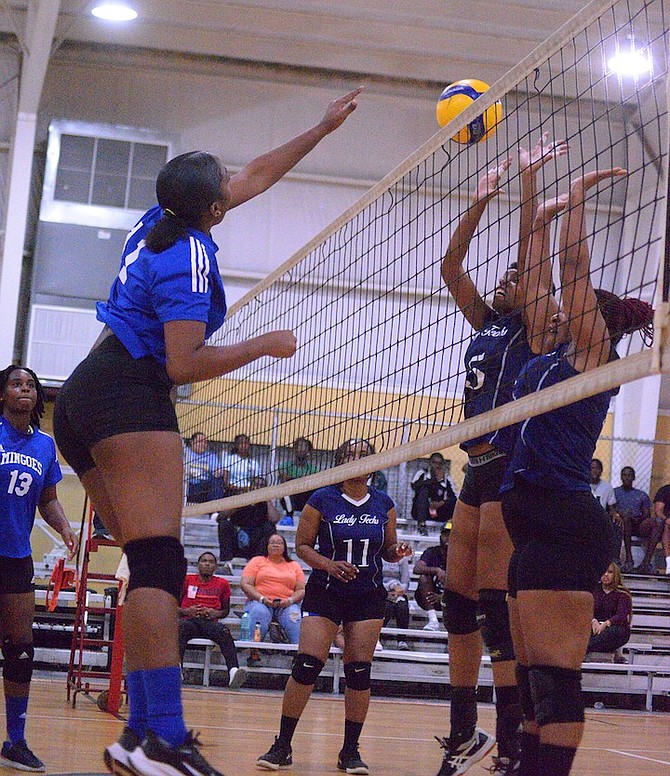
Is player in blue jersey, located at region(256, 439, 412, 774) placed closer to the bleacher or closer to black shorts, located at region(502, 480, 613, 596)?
black shorts, located at region(502, 480, 613, 596)

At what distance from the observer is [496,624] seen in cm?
507

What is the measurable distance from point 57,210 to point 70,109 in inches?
76.5

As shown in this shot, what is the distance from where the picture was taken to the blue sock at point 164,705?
3102 mm

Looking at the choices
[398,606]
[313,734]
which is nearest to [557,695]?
[313,734]

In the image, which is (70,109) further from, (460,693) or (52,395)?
(460,693)

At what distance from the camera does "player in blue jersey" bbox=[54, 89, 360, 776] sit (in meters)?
3.14

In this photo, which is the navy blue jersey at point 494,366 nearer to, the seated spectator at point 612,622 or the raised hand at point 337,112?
the raised hand at point 337,112

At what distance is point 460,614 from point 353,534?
5.87 ft

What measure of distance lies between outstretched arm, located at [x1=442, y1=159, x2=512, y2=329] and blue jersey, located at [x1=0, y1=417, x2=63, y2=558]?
2523mm

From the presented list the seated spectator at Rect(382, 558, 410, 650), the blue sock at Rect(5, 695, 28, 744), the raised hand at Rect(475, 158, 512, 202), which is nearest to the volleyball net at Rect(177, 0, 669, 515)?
the raised hand at Rect(475, 158, 512, 202)

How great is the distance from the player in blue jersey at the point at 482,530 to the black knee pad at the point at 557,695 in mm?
1399

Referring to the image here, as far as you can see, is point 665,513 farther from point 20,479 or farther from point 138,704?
point 138,704

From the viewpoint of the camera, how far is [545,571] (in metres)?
3.71

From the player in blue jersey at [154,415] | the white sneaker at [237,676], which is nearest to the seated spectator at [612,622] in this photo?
the white sneaker at [237,676]
